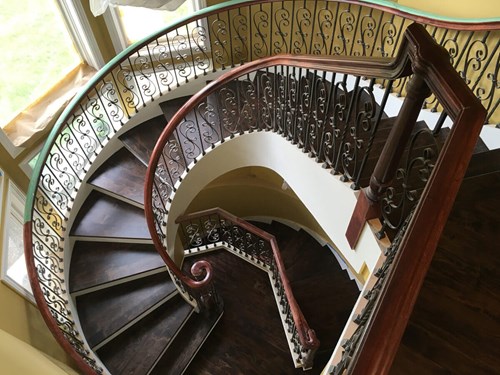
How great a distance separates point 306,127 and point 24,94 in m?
3.29

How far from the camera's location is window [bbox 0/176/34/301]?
3.17 metres

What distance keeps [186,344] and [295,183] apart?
7.34ft

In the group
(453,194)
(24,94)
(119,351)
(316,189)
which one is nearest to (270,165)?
(316,189)

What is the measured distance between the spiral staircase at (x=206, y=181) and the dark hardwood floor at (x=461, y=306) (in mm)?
306

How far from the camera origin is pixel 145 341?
13.0 feet

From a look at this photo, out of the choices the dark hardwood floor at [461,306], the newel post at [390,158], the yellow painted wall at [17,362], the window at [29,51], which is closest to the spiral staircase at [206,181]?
the newel post at [390,158]

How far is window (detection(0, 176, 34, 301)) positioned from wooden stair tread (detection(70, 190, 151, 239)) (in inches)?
25.6

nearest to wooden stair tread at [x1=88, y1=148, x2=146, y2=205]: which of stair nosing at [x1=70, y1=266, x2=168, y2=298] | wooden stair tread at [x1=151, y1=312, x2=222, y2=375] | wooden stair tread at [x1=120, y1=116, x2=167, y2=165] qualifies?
wooden stair tread at [x1=120, y1=116, x2=167, y2=165]

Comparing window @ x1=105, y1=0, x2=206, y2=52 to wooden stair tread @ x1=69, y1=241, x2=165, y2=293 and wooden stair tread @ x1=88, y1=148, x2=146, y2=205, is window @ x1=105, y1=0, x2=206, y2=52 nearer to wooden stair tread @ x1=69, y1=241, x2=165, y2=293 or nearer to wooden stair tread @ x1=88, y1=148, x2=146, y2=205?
wooden stair tread @ x1=88, y1=148, x2=146, y2=205

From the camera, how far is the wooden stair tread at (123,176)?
4.57 meters

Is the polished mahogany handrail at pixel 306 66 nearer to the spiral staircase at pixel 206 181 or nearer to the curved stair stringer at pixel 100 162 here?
the spiral staircase at pixel 206 181

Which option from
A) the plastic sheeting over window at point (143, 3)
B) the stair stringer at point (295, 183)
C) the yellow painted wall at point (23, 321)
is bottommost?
the yellow painted wall at point (23, 321)

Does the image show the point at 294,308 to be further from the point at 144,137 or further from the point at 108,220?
the point at 144,137

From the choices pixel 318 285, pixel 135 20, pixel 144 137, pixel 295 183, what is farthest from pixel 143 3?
pixel 318 285
